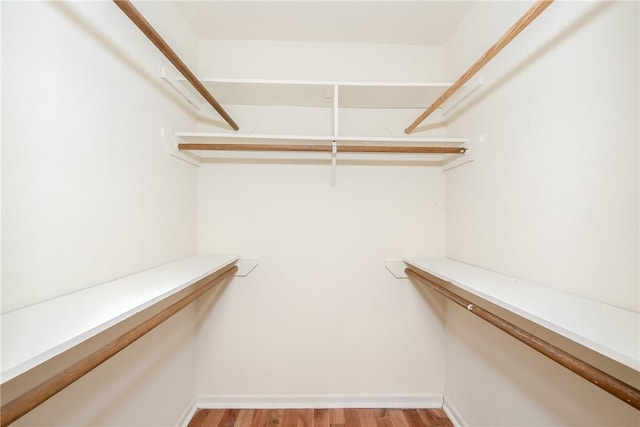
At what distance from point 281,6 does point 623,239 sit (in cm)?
189

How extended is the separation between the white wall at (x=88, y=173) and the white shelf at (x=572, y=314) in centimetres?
141

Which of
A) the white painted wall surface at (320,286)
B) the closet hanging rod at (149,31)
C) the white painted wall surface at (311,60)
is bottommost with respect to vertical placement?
the white painted wall surface at (320,286)

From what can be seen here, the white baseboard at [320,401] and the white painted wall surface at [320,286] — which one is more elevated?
→ the white painted wall surface at [320,286]

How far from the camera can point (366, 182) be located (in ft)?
5.95

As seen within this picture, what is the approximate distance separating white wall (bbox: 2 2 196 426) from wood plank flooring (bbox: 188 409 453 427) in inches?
13.9

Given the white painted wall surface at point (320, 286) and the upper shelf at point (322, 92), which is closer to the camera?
the upper shelf at point (322, 92)

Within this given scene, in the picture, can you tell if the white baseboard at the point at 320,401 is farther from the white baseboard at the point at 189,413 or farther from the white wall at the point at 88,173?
the white wall at the point at 88,173

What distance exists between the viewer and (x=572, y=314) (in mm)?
689

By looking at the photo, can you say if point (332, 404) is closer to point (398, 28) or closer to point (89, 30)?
point (89, 30)

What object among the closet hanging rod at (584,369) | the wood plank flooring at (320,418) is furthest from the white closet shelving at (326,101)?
the wood plank flooring at (320,418)

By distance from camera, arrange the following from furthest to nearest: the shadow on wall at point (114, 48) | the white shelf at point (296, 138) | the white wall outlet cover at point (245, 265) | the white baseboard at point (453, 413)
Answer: the white wall outlet cover at point (245, 265)
the white baseboard at point (453, 413)
the white shelf at point (296, 138)
the shadow on wall at point (114, 48)

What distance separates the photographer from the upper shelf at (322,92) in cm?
148

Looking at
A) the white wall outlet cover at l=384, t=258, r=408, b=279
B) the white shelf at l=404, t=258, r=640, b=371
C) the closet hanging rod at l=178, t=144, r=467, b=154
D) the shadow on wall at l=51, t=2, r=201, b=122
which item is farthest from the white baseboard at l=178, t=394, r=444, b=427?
the shadow on wall at l=51, t=2, r=201, b=122

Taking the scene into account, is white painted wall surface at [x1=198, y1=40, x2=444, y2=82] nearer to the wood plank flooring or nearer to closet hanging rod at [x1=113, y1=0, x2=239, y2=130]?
Answer: closet hanging rod at [x1=113, y1=0, x2=239, y2=130]
